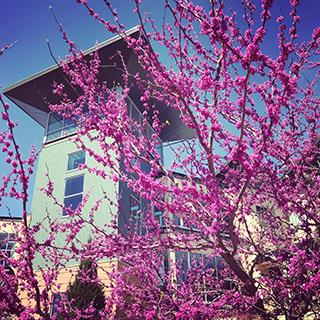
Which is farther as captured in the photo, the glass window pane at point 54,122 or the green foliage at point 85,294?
the glass window pane at point 54,122

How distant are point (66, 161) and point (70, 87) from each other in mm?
4005

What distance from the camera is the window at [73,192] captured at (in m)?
13.9

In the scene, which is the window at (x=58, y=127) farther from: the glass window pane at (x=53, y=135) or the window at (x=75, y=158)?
the window at (x=75, y=158)

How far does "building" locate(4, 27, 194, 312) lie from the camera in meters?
12.8

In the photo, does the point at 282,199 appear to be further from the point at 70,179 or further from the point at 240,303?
the point at 70,179

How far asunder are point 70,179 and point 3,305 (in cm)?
1228

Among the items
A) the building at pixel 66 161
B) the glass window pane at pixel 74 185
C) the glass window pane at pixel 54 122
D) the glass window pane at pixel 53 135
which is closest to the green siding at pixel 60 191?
the building at pixel 66 161

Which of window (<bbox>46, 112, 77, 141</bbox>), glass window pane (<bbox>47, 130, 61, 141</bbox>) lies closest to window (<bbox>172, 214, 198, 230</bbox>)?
window (<bbox>46, 112, 77, 141</bbox>)

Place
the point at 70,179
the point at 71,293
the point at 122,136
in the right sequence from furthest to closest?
the point at 70,179 < the point at 71,293 < the point at 122,136

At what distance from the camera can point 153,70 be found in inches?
182

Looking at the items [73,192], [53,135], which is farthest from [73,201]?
[53,135]

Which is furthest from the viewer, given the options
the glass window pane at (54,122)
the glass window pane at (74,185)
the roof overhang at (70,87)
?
the glass window pane at (54,122)

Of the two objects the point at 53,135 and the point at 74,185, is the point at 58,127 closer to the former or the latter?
the point at 53,135

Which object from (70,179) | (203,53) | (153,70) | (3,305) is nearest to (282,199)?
(203,53)
